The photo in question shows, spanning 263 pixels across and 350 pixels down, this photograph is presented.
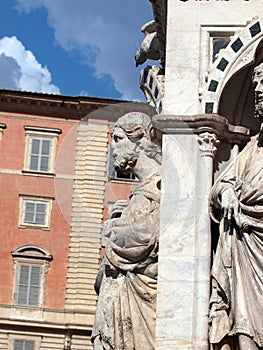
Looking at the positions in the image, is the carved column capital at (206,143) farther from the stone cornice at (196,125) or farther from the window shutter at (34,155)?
the window shutter at (34,155)

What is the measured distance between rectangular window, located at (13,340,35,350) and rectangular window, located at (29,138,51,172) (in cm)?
743

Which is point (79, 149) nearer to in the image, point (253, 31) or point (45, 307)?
point (45, 307)

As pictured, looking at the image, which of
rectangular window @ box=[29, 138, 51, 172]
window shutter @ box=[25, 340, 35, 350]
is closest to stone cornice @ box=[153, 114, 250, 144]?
window shutter @ box=[25, 340, 35, 350]

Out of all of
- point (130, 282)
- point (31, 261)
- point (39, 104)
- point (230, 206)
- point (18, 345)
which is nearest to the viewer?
point (230, 206)

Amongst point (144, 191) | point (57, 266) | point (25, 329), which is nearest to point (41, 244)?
point (57, 266)

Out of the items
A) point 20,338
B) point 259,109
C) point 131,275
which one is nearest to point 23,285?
point 20,338

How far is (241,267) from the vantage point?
7938mm

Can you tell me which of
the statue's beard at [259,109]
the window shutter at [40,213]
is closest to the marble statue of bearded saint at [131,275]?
the statue's beard at [259,109]

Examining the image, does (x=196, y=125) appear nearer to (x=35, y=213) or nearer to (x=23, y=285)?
(x=23, y=285)

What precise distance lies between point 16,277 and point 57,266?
176 centimetres

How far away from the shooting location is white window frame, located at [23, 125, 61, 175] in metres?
41.0

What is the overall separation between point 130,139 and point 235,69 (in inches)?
55.1

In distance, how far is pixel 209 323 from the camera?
8.10 m

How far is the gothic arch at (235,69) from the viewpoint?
8.82 m
